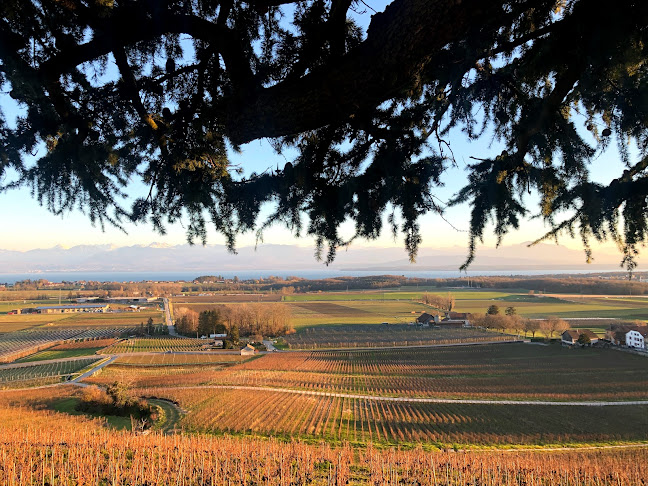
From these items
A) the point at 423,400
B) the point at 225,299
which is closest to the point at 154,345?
the point at 423,400

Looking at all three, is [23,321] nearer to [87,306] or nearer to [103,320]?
[103,320]

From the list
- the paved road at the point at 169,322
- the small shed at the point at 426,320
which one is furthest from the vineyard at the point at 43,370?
the small shed at the point at 426,320

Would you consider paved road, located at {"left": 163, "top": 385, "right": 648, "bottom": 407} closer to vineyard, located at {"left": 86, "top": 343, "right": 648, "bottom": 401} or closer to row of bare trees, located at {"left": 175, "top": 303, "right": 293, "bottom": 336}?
vineyard, located at {"left": 86, "top": 343, "right": 648, "bottom": 401}

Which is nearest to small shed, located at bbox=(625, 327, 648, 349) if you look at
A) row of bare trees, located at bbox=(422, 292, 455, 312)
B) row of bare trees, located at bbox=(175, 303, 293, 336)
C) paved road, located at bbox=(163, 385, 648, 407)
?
paved road, located at bbox=(163, 385, 648, 407)

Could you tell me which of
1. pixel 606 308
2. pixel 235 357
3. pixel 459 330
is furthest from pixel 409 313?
pixel 235 357

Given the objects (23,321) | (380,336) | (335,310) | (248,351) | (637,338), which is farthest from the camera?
(335,310)
